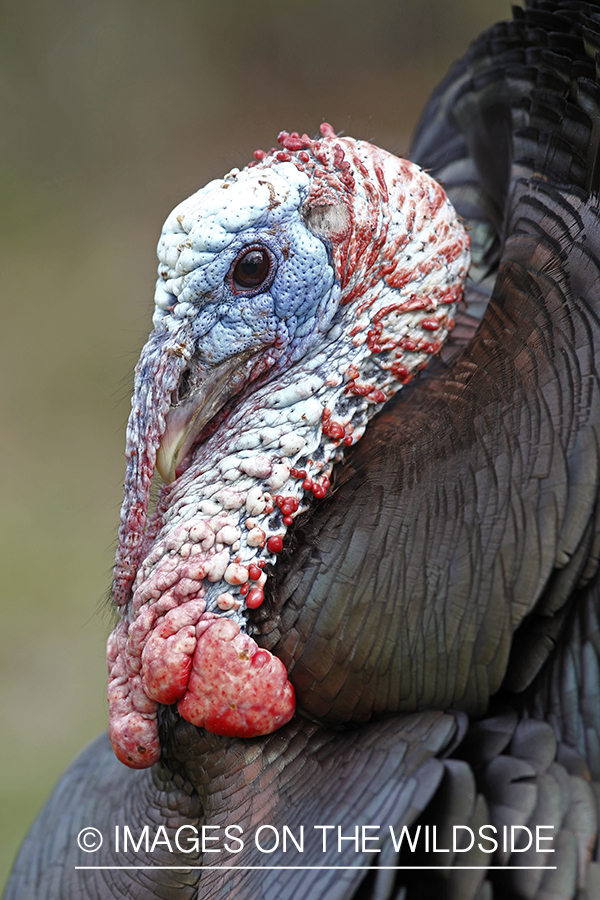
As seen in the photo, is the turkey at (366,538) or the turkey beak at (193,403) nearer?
the turkey at (366,538)

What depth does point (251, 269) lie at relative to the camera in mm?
1358

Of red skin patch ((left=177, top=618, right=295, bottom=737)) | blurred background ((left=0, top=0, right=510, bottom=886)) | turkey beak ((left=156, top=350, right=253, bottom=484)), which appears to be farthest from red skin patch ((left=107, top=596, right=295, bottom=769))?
blurred background ((left=0, top=0, right=510, bottom=886))

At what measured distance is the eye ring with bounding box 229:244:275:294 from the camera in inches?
53.2

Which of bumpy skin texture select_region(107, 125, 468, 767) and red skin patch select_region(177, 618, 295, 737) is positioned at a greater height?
bumpy skin texture select_region(107, 125, 468, 767)

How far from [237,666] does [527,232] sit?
0.85 meters

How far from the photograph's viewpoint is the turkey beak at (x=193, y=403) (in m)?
1.39

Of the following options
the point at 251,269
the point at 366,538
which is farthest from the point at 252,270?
the point at 366,538

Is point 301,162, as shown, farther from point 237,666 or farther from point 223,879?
point 223,879

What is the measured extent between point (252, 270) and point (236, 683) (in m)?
0.65

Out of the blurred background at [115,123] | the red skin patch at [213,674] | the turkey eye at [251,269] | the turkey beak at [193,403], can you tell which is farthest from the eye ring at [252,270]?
the blurred background at [115,123]

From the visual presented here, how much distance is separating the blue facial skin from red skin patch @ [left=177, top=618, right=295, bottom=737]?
448 mm

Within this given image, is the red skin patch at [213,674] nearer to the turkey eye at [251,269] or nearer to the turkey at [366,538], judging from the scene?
the turkey at [366,538]

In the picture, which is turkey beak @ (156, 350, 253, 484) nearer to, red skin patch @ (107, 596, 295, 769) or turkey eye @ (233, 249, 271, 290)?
turkey eye @ (233, 249, 271, 290)

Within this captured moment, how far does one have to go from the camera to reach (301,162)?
1.40 metres
